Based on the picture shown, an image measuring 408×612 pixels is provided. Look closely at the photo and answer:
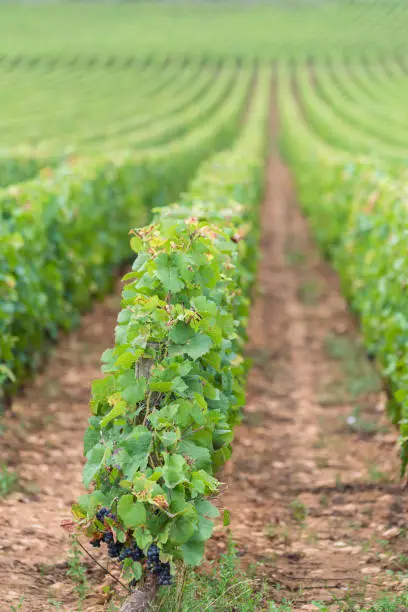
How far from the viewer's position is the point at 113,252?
1210 centimetres

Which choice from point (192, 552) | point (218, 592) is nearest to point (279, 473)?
point (218, 592)

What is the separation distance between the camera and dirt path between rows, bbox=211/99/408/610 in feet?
16.4

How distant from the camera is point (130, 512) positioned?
3666mm

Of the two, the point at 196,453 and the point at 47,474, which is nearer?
the point at 196,453

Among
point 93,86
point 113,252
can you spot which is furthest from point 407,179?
point 93,86

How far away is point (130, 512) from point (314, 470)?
3245 millimetres

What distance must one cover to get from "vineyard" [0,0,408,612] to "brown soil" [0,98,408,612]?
0.02m

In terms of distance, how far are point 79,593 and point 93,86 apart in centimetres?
5657

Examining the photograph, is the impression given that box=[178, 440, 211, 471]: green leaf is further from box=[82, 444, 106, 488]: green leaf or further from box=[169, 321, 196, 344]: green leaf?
box=[169, 321, 196, 344]: green leaf

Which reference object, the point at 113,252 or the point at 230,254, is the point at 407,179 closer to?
the point at 113,252

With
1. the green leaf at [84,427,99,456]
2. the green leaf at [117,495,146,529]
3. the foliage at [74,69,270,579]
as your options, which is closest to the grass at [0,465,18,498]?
the foliage at [74,69,270,579]

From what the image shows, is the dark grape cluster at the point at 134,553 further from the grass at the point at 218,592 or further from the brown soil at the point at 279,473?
the brown soil at the point at 279,473

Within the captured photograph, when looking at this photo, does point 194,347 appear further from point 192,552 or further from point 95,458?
point 192,552

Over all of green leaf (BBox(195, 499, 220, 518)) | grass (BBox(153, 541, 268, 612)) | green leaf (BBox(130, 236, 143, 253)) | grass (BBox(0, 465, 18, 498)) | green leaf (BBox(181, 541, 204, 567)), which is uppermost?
green leaf (BBox(130, 236, 143, 253))
